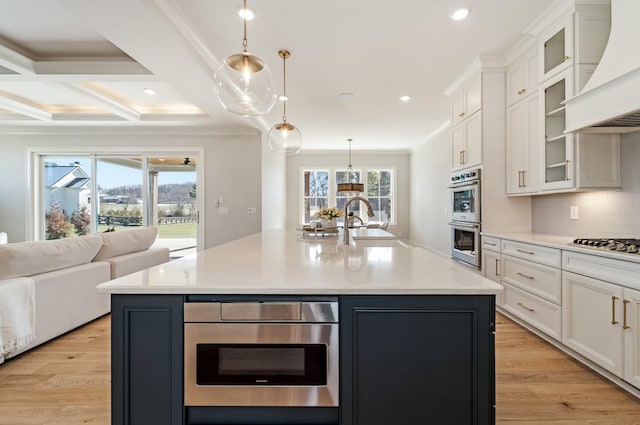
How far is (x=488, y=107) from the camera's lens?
130 inches

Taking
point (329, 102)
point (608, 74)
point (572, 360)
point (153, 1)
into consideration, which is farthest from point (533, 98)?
point (153, 1)

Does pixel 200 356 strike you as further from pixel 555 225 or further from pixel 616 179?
pixel 555 225

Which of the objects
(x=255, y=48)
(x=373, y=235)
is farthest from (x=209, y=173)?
(x=373, y=235)

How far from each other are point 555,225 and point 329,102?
3.22 meters

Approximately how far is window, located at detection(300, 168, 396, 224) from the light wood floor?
6343mm

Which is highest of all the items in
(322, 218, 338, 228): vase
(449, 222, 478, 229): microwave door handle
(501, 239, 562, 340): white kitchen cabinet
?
(322, 218, 338, 228): vase

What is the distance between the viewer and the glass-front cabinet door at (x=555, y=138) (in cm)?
250

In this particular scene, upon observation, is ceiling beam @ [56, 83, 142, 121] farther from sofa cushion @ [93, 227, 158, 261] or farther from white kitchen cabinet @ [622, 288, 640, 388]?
white kitchen cabinet @ [622, 288, 640, 388]

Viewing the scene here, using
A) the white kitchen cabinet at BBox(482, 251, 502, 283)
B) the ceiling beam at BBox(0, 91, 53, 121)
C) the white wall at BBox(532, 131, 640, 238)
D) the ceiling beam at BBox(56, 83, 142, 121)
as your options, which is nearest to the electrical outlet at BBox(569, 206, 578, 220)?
the white wall at BBox(532, 131, 640, 238)

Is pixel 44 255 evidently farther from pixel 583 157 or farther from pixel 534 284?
pixel 583 157

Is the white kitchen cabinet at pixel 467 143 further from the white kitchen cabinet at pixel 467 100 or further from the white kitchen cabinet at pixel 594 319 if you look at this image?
the white kitchen cabinet at pixel 594 319

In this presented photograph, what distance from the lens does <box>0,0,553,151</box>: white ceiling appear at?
247 cm

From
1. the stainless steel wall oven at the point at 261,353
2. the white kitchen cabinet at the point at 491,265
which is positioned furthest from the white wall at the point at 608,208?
the stainless steel wall oven at the point at 261,353

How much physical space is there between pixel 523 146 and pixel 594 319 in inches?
66.4
